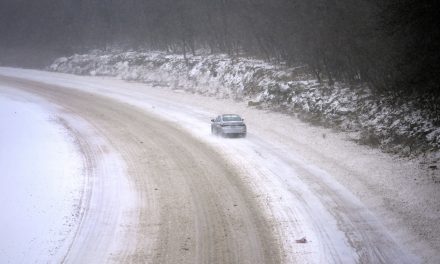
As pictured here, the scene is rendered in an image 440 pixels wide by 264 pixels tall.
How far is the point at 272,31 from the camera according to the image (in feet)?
115

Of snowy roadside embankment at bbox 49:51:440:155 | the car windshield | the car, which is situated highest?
snowy roadside embankment at bbox 49:51:440:155

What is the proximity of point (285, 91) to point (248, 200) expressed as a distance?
15779mm

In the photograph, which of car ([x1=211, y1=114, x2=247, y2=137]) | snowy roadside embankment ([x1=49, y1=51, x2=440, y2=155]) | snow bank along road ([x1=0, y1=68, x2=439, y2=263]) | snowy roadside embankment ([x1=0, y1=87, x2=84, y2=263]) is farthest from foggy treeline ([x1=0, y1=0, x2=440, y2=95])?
snowy roadside embankment ([x1=0, y1=87, x2=84, y2=263])

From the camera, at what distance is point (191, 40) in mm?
44344

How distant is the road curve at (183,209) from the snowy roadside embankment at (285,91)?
26.0 feet

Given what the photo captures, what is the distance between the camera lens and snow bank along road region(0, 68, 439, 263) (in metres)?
11.0

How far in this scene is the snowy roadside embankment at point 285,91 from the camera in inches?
746

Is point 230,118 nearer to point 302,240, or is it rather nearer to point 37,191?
point 37,191

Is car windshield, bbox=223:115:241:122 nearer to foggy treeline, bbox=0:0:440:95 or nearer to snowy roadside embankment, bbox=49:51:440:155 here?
snowy roadside embankment, bbox=49:51:440:155

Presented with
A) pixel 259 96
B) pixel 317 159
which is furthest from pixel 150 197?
pixel 259 96

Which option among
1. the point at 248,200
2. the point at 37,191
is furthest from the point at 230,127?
the point at 37,191

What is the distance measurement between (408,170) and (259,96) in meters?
15.8

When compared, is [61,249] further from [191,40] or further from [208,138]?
[191,40]

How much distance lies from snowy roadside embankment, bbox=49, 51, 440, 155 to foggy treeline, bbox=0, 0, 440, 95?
132 centimetres
